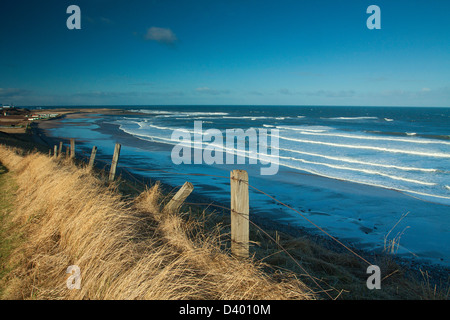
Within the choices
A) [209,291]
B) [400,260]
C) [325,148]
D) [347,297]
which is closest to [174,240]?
[209,291]

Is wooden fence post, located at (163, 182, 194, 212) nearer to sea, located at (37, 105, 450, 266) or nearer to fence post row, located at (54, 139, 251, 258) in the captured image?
sea, located at (37, 105, 450, 266)

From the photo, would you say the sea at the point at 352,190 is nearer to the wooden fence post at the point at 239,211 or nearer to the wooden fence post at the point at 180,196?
the wooden fence post at the point at 180,196

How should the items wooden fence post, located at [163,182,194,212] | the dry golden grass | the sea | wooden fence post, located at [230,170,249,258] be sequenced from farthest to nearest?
the sea → wooden fence post, located at [163,182,194,212] → wooden fence post, located at [230,170,249,258] → the dry golden grass

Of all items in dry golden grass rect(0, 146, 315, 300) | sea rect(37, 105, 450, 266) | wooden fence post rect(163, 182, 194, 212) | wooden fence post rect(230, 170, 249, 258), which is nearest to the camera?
dry golden grass rect(0, 146, 315, 300)

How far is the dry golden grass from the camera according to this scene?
2.92 m

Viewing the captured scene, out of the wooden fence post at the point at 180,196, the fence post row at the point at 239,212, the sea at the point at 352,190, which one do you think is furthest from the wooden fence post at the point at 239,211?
the wooden fence post at the point at 180,196

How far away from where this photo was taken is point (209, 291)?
10.0 feet

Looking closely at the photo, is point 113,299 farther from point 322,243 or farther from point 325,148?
point 325,148

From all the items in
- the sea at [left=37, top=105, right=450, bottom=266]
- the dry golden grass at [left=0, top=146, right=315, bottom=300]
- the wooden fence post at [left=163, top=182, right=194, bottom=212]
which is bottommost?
the sea at [left=37, top=105, right=450, bottom=266]

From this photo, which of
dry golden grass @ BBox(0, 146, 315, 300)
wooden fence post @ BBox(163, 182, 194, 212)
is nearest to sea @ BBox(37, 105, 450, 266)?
Answer: wooden fence post @ BBox(163, 182, 194, 212)

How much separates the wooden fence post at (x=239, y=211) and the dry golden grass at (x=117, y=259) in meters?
0.18

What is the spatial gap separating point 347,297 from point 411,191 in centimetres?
1077

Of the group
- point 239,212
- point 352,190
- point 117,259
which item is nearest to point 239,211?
point 239,212

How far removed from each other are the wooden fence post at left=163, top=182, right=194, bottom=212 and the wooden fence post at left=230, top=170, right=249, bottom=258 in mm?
1692
